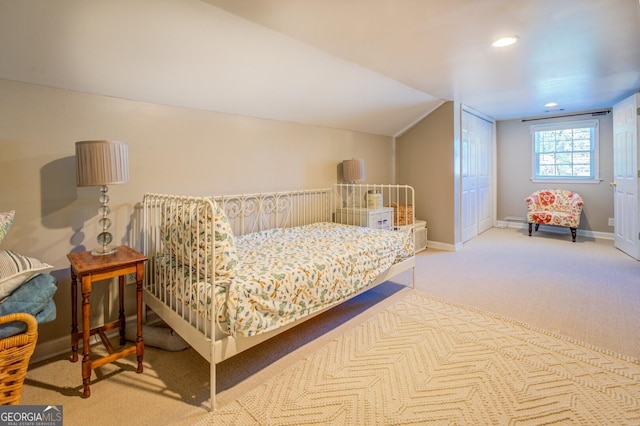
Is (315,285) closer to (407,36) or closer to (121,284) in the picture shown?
(121,284)

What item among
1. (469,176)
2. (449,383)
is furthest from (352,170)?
(449,383)

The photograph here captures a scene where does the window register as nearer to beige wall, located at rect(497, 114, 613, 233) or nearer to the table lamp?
beige wall, located at rect(497, 114, 613, 233)

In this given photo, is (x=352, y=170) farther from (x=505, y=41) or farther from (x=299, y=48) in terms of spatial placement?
(x=505, y=41)

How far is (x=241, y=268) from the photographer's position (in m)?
1.90

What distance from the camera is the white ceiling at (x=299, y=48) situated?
1788 millimetres

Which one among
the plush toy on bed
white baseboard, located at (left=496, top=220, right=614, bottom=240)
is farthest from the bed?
white baseboard, located at (left=496, top=220, right=614, bottom=240)

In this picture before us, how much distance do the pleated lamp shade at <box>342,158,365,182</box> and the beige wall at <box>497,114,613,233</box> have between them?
3823 mm

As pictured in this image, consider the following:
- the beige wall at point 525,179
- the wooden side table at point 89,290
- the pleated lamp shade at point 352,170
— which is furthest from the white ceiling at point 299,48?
the beige wall at point 525,179

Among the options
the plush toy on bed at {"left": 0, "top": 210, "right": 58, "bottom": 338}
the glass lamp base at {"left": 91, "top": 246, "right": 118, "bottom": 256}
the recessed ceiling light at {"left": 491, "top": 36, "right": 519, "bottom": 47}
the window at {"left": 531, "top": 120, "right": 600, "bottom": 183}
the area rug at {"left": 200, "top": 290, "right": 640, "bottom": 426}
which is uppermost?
the recessed ceiling light at {"left": 491, "top": 36, "right": 519, "bottom": 47}

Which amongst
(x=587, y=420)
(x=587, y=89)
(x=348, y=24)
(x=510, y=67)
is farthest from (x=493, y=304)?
(x=587, y=89)

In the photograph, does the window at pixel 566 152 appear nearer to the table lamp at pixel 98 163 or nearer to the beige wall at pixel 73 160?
the beige wall at pixel 73 160

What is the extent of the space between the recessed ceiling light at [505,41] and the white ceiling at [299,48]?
53 millimetres

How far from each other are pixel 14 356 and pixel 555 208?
22.0ft

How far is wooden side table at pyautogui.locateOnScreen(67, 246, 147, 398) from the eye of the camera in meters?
1.62
